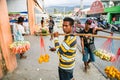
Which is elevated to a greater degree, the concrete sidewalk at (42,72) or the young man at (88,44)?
the young man at (88,44)

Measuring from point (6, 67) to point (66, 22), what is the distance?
306cm

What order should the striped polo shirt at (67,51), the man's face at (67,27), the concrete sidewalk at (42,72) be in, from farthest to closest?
the concrete sidewalk at (42,72)
the striped polo shirt at (67,51)
the man's face at (67,27)

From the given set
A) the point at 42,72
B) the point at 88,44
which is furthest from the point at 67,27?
the point at 42,72

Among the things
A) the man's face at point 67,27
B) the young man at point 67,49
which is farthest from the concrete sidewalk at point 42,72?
the man's face at point 67,27

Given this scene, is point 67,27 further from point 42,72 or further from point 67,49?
point 42,72

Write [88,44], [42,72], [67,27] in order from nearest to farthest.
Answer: [67,27] < [88,44] < [42,72]

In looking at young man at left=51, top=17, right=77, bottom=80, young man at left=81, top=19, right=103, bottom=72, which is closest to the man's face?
young man at left=51, top=17, right=77, bottom=80

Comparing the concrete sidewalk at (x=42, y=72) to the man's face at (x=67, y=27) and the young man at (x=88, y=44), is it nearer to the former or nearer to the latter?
the young man at (x=88, y=44)

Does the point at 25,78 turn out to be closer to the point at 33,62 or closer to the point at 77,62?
the point at 33,62

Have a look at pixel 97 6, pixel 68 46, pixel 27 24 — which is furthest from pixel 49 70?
pixel 97 6

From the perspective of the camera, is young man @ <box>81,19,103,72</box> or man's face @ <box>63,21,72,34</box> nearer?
man's face @ <box>63,21,72,34</box>

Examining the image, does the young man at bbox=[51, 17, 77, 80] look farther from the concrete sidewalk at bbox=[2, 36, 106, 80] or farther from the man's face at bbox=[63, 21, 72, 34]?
the concrete sidewalk at bbox=[2, 36, 106, 80]

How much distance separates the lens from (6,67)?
552 cm

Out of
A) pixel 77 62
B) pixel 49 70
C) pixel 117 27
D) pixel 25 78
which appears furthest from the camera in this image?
pixel 117 27
